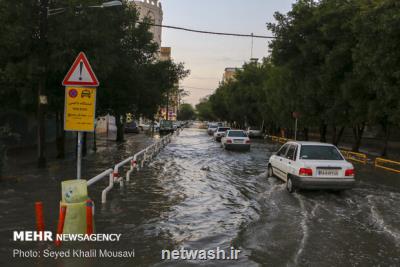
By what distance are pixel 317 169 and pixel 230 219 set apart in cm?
382

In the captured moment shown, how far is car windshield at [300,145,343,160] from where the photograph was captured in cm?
1271

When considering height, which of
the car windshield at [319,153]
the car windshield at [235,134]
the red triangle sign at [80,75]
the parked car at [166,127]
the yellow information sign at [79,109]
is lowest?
the parked car at [166,127]

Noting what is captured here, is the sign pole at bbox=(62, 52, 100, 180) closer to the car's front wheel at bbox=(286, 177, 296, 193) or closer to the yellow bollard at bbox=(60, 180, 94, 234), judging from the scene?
the yellow bollard at bbox=(60, 180, 94, 234)

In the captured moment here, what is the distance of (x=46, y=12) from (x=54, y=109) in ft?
17.0

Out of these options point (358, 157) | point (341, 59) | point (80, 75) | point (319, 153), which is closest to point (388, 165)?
point (358, 157)

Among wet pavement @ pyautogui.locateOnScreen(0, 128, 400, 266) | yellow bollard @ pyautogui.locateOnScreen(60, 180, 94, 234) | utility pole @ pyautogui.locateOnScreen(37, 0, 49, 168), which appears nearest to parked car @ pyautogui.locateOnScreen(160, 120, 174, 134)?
utility pole @ pyautogui.locateOnScreen(37, 0, 49, 168)

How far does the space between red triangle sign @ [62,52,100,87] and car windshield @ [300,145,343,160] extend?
671 centimetres

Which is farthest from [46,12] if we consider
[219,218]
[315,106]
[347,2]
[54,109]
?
[315,106]

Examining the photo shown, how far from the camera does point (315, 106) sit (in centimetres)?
3297

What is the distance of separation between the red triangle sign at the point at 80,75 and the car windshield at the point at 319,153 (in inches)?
264

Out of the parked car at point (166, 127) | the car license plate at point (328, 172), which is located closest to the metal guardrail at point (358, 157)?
the car license plate at point (328, 172)

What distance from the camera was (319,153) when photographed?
12.9 m

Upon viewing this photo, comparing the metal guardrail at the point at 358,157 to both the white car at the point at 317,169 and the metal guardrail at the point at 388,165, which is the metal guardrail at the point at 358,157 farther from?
the white car at the point at 317,169

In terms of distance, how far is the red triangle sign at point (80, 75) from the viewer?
8.33 metres
